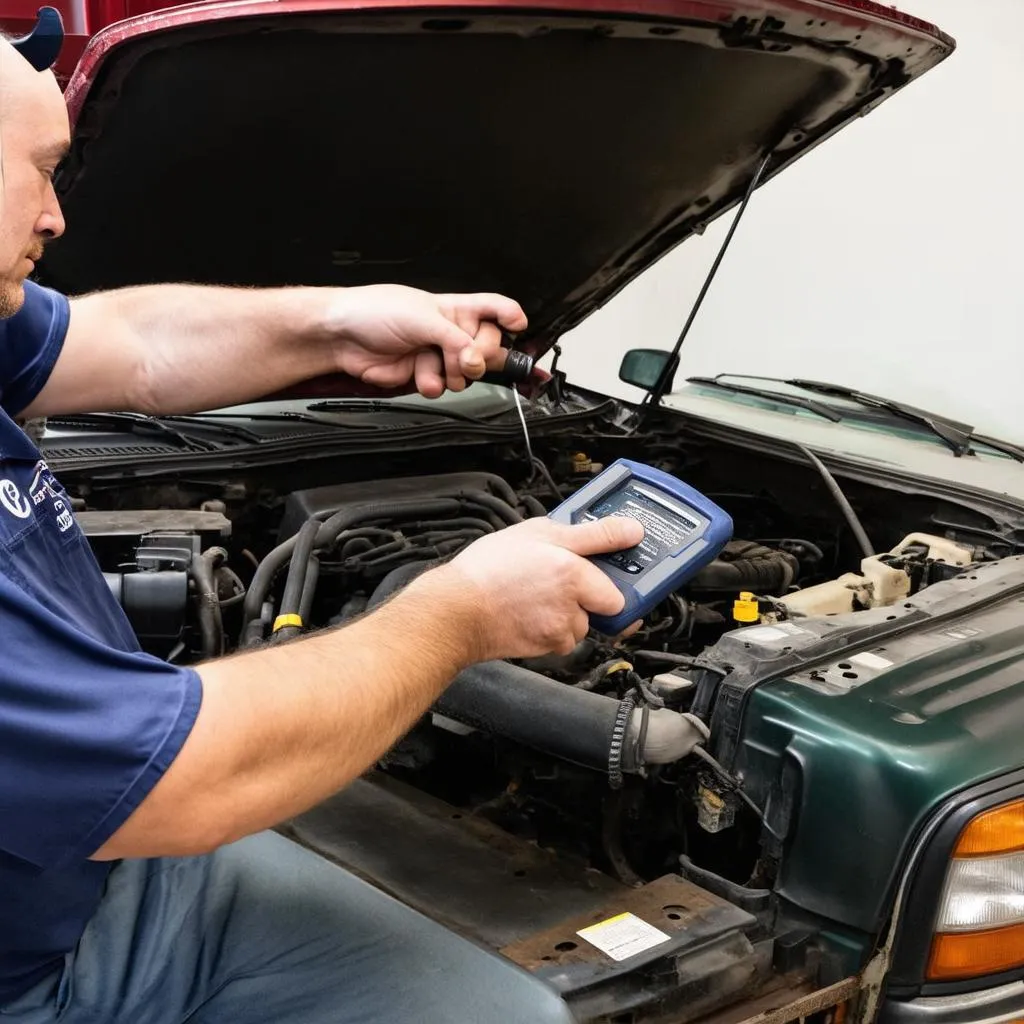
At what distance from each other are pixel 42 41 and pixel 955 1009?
1.40m

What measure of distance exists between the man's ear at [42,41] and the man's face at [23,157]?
0.03 metres

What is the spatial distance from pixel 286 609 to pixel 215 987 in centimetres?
61

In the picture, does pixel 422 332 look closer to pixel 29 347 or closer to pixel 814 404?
pixel 29 347

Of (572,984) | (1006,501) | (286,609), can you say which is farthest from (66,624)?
(1006,501)

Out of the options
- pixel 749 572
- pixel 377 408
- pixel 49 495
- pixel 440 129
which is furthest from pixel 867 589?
pixel 49 495

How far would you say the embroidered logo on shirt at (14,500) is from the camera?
43.0 inches

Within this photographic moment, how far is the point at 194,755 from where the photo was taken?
0.87 metres

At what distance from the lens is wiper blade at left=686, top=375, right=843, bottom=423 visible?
8.60 feet

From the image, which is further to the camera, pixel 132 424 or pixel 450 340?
pixel 132 424

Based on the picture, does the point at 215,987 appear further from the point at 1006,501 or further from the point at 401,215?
the point at 1006,501

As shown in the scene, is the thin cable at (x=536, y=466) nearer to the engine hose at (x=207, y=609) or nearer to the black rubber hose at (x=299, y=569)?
the black rubber hose at (x=299, y=569)

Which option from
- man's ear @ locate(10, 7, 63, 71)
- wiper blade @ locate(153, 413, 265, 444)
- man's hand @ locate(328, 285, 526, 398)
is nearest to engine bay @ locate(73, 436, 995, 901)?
wiper blade @ locate(153, 413, 265, 444)

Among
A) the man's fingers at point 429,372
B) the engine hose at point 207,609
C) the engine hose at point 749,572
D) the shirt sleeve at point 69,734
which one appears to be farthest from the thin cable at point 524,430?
the shirt sleeve at point 69,734

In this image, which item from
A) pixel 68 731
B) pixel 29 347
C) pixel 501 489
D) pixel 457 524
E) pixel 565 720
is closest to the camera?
pixel 68 731
